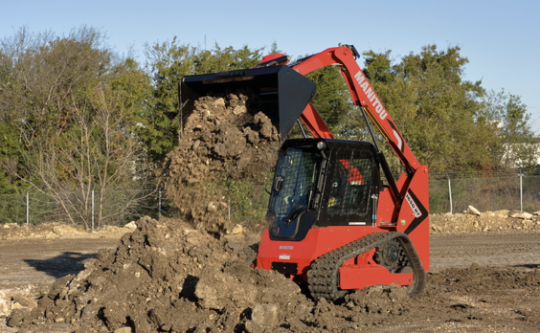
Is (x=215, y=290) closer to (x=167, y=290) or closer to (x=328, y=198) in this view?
(x=167, y=290)

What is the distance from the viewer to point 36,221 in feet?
65.0

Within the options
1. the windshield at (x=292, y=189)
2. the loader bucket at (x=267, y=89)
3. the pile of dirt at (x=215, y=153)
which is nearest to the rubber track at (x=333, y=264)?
the windshield at (x=292, y=189)

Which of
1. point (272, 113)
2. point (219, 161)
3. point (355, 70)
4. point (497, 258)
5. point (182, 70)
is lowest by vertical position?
point (497, 258)

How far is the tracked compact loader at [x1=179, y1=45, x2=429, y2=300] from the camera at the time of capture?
6543 millimetres

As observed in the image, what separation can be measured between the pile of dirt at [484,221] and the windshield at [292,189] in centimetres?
1201

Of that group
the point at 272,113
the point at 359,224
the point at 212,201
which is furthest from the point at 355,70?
the point at 212,201

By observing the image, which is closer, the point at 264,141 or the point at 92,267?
the point at 264,141

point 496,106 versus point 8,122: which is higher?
point 496,106

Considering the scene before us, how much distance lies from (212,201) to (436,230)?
1243cm

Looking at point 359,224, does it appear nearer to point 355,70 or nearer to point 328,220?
point 328,220

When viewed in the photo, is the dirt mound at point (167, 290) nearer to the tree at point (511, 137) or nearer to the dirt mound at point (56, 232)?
the dirt mound at point (56, 232)

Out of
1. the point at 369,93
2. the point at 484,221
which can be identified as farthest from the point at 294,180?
the point at 484,221

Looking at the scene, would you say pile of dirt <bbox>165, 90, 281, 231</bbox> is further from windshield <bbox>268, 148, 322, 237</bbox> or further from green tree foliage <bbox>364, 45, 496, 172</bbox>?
green tree foliage <bbox>364, 45, 496, 172</bbox>

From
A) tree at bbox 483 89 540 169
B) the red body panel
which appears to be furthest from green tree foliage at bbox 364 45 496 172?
the red body panel
